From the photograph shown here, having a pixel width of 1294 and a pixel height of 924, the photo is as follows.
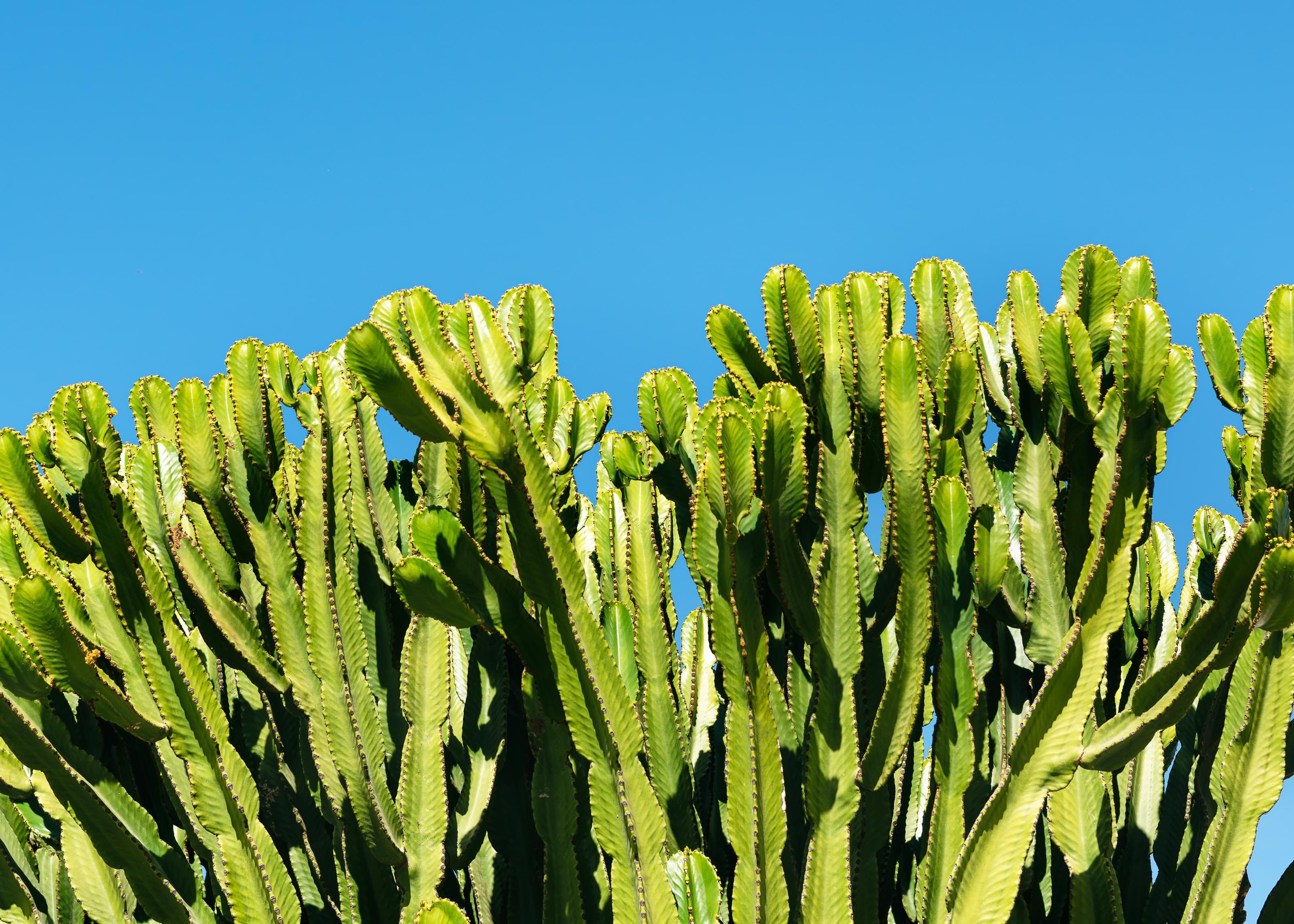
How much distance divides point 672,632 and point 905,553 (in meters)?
1.35

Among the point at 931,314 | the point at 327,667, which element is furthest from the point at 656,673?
the point at 931,314

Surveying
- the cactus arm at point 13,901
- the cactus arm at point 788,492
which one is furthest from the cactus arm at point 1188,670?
the cactus arm at point 13,901

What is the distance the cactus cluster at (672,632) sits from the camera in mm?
2832

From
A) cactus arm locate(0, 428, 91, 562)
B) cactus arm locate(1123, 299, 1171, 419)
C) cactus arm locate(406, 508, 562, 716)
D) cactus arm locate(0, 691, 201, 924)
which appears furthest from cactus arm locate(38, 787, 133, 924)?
cactus arm locate(1123, 299, 1171, 419)

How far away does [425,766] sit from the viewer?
10.9 feet

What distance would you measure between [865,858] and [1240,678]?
46.4 inches

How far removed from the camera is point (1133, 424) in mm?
3078

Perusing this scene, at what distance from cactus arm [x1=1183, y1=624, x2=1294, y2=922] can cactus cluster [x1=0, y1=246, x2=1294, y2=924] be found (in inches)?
0.5

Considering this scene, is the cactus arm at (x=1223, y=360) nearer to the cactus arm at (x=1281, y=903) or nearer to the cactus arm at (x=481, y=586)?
the cactus arm at (x=1281, y=903)

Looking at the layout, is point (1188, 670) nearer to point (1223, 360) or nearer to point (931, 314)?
point (1223, 360)

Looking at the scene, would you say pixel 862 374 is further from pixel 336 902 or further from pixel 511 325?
pixel 336 902

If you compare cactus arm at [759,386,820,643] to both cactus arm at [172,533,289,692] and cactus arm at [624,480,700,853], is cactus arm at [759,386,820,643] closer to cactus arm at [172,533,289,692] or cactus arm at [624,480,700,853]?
cactus arm at [624,480,700,853]

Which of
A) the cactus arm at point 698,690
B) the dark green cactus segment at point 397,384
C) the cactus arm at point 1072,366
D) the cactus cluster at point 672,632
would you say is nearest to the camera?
the dark green cactus segment at point 397,384

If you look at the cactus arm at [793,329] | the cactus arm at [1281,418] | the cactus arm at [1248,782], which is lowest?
the cactus arm at [1248,782]
